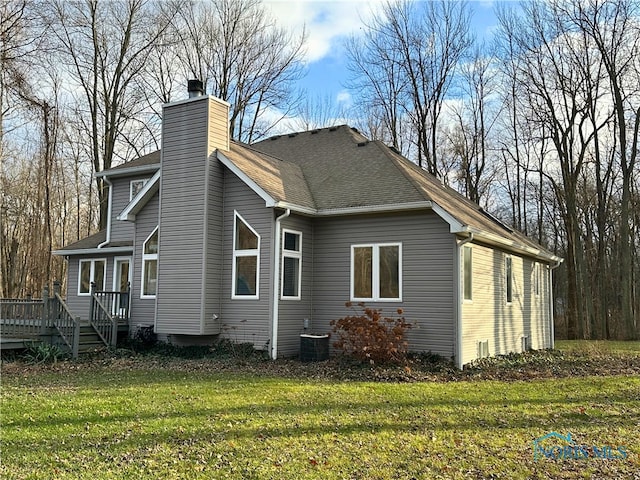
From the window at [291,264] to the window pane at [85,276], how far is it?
890 cm

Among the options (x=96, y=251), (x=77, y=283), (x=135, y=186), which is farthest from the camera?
(x=77, y=283)

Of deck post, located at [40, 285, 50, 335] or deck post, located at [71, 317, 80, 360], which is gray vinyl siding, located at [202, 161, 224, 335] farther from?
deck post, located at [40, 285, 50, 335]

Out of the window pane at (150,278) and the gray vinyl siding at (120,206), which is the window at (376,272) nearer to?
the window pane at (150,278)

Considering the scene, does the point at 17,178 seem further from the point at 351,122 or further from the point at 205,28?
the point at 351,122

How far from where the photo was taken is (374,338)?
11250 millimetres

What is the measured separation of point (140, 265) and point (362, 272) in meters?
5.98

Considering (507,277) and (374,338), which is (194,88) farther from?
(507,277)

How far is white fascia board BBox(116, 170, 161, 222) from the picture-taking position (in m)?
14.3

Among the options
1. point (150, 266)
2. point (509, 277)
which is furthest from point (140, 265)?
point (509, 277)

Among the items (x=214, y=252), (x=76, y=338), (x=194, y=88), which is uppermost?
(x=194, y=88)

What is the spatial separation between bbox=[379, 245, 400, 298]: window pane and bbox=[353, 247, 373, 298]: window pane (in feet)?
0.97

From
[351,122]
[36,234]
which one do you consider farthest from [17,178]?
[351,122]

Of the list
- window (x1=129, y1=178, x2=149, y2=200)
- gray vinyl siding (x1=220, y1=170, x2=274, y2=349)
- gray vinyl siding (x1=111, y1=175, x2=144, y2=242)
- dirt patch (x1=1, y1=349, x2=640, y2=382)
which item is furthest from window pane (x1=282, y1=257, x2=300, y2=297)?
window (x1=129, y1=178, x2=149, y2=200)

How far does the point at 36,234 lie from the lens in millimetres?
31312
